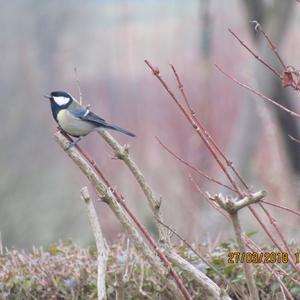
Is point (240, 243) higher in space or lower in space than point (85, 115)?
lower

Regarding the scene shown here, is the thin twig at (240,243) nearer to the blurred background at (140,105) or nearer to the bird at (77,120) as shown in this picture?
the bird at (77,120)

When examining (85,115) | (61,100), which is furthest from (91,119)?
(61,100)

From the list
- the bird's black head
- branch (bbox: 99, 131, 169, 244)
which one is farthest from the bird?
branch (bbox: 99, 131, 169, 244)

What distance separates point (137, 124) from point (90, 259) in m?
10.2

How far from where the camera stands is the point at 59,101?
408 centimetres

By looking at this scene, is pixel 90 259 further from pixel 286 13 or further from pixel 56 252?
pixel 286 13

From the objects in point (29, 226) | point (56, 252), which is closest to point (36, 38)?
point (29, 226)
